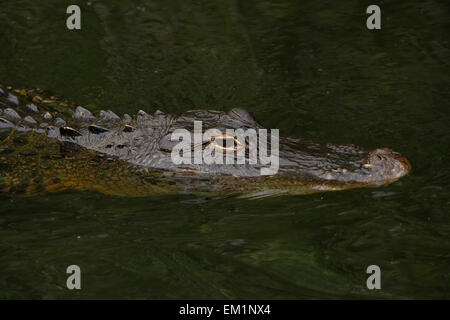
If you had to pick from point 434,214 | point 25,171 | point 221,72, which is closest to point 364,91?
point 221,72

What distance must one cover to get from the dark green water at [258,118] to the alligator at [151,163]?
17cm

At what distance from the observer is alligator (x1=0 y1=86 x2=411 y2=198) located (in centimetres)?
494

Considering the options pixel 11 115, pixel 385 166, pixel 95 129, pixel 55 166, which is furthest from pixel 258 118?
pixel 11 115

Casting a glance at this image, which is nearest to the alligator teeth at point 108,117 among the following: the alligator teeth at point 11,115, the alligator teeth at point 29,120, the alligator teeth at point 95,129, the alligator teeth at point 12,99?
the alligator teeth at point 95,129

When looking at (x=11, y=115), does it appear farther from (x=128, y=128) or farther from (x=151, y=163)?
(x=151, y=163)

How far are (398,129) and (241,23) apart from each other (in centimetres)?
412

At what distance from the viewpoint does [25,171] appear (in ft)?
18.0

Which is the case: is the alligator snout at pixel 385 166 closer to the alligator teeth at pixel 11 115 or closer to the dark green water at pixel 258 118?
the dark green water at pixel 258 118

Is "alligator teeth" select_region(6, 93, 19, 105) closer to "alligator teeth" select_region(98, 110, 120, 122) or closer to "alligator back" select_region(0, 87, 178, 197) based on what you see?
"alligator back" select_region(0, 87, 178, 197)

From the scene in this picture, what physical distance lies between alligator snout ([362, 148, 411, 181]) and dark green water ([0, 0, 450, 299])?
0.39 ft

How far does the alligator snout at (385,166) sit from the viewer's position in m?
4.82

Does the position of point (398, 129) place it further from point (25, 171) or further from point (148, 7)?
point (148, 7)

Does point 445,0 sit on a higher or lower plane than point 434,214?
higher

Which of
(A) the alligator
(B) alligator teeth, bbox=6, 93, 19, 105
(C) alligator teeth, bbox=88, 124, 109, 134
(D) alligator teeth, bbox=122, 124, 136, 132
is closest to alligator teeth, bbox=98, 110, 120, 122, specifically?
(A) the alligator
